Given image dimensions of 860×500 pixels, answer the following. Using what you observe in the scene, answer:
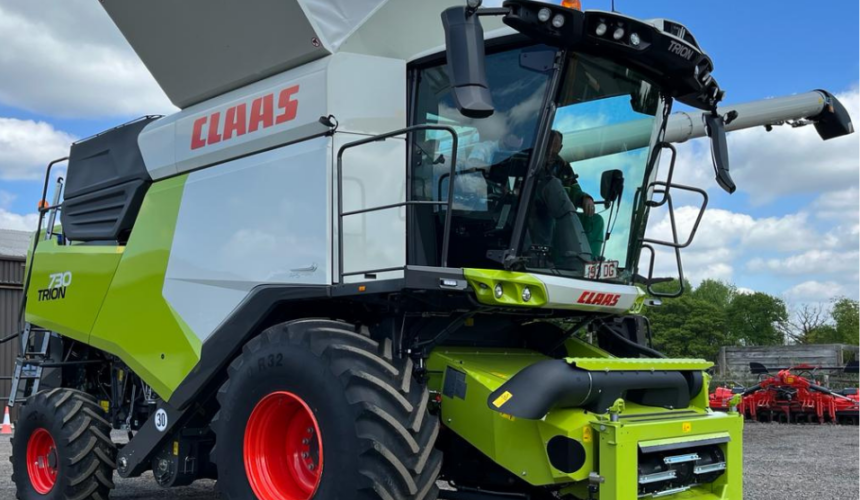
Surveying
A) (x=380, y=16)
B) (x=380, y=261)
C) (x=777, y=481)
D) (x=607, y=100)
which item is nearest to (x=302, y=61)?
(x=380, y=16)

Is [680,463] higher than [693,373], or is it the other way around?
[693,373]

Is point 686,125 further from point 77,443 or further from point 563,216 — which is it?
point 77,443

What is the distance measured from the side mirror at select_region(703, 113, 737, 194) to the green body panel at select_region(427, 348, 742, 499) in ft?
4.02

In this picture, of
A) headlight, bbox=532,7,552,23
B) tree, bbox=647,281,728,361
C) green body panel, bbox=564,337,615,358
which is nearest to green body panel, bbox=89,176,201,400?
green body panel, bbox=564,337,615,358

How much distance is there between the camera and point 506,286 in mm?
4613

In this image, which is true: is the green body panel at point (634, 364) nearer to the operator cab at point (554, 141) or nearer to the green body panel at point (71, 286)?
the operator cab at point (554, 141)

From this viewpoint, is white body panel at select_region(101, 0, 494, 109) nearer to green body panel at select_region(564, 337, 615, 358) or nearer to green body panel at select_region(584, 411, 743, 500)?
green body panel at select_region(564, 337, 615, 358)

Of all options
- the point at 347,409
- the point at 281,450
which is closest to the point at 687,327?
the point at 281,450

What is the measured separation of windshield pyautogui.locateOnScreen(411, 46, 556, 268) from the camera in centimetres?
482

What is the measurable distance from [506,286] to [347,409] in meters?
1.12

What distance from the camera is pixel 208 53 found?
5969mm

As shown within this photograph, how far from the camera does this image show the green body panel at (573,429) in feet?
14.4

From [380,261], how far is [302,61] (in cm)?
147

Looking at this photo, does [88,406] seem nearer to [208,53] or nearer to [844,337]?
[208,53]
